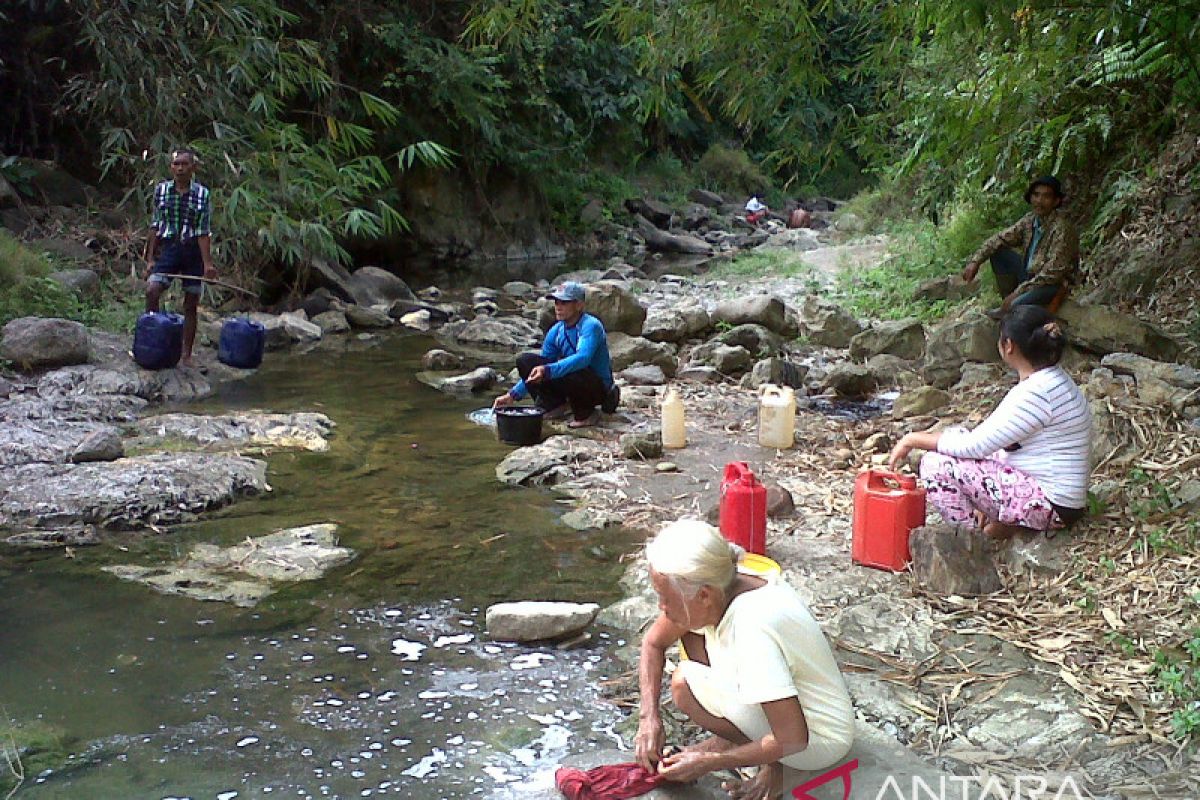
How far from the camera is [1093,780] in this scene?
9.27 feet

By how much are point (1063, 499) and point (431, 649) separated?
238cm

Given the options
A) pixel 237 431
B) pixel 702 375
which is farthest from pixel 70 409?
pixel 702 375

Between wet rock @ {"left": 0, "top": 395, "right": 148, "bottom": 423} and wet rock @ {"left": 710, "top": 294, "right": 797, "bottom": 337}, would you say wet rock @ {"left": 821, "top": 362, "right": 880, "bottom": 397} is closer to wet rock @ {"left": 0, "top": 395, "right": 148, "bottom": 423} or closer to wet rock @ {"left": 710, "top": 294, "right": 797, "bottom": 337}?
wet rock @ {"left": 710, "top": 294, "right": 797, "bottom": 337}

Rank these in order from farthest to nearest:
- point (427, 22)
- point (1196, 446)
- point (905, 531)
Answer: point (427, 22)
point (1196, 446)
point (905, 531)

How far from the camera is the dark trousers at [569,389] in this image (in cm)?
704

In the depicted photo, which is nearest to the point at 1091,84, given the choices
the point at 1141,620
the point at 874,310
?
the point at 874,310

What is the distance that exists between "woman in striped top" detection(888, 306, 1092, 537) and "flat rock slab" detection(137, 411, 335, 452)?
12.9 ft

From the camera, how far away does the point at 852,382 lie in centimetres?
797

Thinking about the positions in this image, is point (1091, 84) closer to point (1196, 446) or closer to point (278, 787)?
point (1196, 446)

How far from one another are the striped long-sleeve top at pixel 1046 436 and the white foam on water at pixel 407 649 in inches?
82.7

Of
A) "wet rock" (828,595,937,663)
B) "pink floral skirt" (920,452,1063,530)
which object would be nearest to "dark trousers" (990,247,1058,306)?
"pink floral skirt" (920,452,1063,530)

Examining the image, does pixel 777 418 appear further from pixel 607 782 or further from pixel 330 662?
pixel 607 782

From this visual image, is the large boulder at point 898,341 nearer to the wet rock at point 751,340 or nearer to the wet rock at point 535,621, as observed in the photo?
the wet rock at point 751,340

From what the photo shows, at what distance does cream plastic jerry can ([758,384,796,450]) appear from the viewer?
635 centimetres
